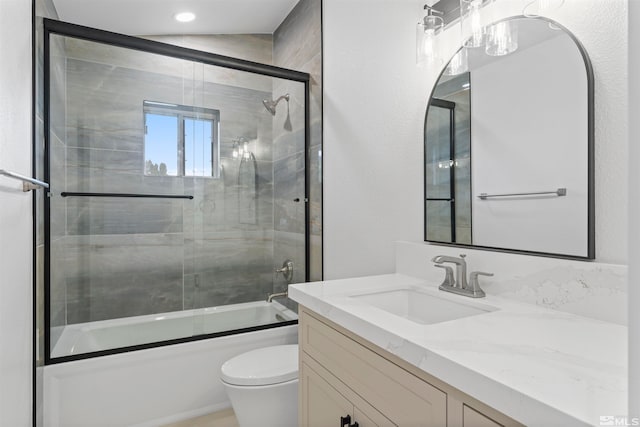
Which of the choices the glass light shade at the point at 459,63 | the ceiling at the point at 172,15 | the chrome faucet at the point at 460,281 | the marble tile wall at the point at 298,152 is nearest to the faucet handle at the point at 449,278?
the chrome faucet at the point at 460,281

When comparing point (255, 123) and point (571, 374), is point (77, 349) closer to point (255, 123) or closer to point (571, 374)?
point (255, 123)

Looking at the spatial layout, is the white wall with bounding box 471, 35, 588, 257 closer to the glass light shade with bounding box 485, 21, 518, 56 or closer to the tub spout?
the glass light shade with bounding box 485, 21, 518, 56

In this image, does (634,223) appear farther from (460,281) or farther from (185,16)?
(185,16)

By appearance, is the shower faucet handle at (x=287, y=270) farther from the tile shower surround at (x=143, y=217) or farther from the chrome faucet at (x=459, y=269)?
the chrome faucet at (x=459, y=269)

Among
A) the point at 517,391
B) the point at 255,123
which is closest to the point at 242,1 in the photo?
the point at 255,123

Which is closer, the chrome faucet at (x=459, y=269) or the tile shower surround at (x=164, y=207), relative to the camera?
the chrome faucet at (x=459, y=269)

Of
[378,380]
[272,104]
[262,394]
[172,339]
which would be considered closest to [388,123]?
[272,104]

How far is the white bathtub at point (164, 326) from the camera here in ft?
6.72

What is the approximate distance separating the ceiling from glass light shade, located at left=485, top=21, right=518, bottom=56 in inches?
74.0

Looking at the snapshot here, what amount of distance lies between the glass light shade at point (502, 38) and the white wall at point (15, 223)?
1.64 m

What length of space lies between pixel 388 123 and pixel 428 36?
0.43 meters

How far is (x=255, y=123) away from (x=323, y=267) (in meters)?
1.22

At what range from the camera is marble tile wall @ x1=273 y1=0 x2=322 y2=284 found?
7.94 ft

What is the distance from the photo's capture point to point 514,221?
125 centimetres
